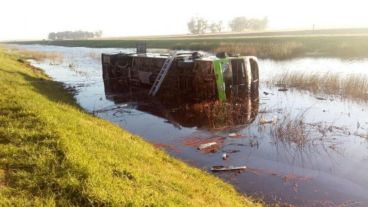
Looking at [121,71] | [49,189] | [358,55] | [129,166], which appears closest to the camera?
[49,189]

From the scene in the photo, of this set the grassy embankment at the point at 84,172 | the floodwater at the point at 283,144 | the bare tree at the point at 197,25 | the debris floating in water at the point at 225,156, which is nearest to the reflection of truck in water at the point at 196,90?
the floodwater at the point at 283,144

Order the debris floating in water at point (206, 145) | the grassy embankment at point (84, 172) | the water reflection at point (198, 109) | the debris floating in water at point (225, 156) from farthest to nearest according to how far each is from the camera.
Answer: the water reflection at point (198, 109) < the debris floating in water at point (206, 145) < the debris floating in water at point (225, 156) < the grassy embankment at point (84, 172)

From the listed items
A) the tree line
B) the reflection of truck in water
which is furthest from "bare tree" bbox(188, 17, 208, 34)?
the reflection of truck in water

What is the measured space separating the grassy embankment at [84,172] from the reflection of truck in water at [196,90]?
7.94 metres

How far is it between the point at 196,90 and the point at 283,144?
10.4 m

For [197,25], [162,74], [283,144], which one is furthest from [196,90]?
[197,25]

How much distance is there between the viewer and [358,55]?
39.3m

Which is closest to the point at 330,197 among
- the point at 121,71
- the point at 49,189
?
the point at 49,189

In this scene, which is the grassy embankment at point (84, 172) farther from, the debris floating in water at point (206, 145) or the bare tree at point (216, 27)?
the bare tree at point (216, 27)

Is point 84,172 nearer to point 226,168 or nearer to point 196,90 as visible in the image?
point 226,168

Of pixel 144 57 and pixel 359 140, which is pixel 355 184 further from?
pixel 144 57

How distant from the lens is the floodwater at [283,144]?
9930 mm

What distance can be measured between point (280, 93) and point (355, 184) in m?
14.0

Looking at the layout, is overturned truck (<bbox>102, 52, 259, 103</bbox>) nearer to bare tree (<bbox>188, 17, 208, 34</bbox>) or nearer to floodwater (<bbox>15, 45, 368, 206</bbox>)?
floodwater (<bbox>15, 45, 368, 206</bbox>)
